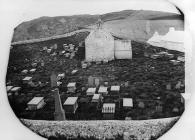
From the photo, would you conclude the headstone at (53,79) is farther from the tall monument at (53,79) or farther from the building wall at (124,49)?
the building wall at (124,49)

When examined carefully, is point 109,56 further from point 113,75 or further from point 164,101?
point 164,101

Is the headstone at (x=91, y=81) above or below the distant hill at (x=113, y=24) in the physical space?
below

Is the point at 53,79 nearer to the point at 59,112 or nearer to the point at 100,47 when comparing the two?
the point at 59,112

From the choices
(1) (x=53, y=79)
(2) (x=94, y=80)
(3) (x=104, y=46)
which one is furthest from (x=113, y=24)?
(1) (x=53, y=79)

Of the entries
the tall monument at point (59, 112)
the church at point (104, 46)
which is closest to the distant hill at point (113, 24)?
the church at point (104, 46)

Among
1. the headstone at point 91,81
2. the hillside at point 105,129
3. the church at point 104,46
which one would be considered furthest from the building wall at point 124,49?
the hillside at point 105,129

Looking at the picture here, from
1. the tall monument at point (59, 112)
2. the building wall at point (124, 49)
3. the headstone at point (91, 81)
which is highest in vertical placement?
the building wall at point (124, 49)
